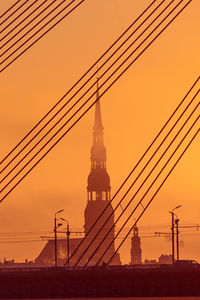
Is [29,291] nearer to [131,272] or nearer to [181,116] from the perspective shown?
[131,272]

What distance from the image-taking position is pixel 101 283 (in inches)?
2857

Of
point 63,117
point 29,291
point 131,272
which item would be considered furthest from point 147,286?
point 63,117

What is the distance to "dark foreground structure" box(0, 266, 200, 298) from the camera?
7250 centimetres

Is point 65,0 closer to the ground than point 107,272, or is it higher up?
higher up

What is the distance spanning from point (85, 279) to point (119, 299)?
414 centimetres

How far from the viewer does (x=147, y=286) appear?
73438 mm

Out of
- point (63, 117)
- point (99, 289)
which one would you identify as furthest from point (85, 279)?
point (63, 117)

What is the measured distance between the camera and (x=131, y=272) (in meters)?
73.9

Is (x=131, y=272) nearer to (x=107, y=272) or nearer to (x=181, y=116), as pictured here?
(x=107, y=272)

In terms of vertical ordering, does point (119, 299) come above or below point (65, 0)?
below

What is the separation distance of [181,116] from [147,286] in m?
19.0

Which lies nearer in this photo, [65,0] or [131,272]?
[65,0]

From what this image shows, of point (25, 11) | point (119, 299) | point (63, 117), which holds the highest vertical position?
point (25, 11)

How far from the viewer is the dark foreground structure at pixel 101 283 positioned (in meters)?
72.5
